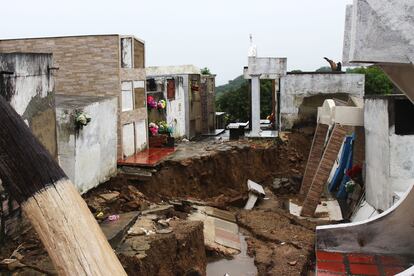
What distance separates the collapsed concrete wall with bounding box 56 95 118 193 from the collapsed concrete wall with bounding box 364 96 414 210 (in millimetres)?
7004

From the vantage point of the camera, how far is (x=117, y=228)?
29.3 ft

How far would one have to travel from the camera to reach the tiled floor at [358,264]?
3.76 meters

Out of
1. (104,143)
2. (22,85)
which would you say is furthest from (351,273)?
(104,143)

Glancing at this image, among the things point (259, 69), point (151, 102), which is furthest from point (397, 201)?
point (259, 69)

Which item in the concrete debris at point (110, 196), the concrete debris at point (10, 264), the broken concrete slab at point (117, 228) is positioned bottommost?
the concrete debris at point (110, 196)

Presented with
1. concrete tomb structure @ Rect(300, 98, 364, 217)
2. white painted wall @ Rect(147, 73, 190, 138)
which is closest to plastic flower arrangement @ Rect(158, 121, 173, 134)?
white painted wall @ Rect(147, 73, 190, 138)

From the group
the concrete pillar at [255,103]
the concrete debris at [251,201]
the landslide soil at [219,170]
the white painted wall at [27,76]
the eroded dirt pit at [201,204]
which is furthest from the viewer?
the concrete pillar at [255,103]

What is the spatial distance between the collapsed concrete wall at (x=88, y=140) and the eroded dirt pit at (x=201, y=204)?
505 millimetres

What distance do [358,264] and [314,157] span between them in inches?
489

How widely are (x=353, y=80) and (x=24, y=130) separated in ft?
62.9

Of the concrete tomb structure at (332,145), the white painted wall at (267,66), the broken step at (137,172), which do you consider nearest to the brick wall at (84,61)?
the broken step at (137,172)

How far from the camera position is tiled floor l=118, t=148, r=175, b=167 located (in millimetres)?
14516

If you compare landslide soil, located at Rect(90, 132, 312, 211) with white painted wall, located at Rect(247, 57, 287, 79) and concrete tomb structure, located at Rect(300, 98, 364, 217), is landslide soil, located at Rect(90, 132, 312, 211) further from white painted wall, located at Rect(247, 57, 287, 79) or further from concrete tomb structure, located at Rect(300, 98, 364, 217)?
concrete tomb structure, located at Rect(300, 98, 364, 217)

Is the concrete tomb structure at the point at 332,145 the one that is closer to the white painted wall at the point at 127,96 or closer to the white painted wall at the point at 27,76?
the white painted wall at the point at 127,96
